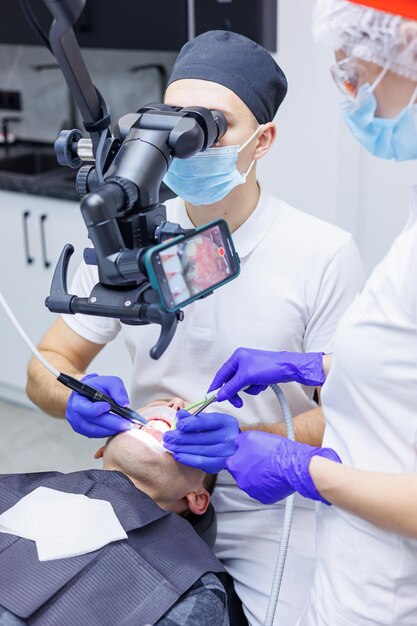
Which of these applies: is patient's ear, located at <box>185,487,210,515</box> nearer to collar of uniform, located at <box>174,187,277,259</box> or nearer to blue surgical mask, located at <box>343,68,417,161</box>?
collar of uniform, located at <box>174,187,277,259</box>

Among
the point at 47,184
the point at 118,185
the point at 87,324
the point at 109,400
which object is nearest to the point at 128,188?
the point at 118,185

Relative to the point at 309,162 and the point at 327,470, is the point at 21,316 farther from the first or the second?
the point at 327,470

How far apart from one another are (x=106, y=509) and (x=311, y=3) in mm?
1791

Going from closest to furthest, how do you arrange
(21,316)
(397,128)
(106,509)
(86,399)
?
(397,128) → (106,509) → (86,399) → (21,316)

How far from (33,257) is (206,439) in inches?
73.7

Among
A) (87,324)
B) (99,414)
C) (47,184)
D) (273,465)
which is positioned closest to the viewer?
(273,465)

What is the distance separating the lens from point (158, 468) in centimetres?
155

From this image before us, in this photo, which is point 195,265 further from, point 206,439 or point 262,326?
point 262,326

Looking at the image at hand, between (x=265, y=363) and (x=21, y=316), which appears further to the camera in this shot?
(x=21, y=316)

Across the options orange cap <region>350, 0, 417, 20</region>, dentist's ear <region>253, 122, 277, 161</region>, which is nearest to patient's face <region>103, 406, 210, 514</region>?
dentist's ear <region>253, 122, 277, 161</region>

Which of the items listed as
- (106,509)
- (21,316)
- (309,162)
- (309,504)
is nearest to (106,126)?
(106,509)

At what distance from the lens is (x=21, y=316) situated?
3287mm

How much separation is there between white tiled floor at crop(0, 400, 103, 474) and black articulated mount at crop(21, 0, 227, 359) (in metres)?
1.98

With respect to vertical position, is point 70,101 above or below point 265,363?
below
